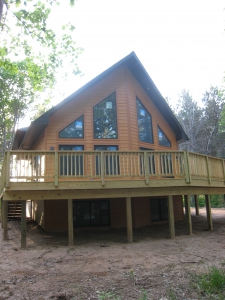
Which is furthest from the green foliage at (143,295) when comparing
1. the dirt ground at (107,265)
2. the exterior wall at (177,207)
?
the exterior wall at (177,207)

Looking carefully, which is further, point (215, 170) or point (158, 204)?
point (158, 204)

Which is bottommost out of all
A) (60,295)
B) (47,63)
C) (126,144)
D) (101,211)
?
(60,295)

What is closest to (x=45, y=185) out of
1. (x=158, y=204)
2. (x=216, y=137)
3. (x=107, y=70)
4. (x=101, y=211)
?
(x=101, y=211)

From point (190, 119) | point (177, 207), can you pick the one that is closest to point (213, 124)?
point (190, 119)

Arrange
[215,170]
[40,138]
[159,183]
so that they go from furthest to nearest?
1. [40,138]
2. [215,170]
3. [159,183]

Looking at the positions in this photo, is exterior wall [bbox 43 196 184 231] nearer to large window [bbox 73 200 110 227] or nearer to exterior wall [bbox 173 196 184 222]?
large window [bbox 73 200 110 227]

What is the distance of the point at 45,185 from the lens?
368 inches

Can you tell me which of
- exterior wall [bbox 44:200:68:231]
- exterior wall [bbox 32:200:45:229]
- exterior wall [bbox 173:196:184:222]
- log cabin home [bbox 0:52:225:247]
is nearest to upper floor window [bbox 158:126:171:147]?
log cabin home [bbox 0:52:225:247]

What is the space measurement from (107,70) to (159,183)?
6106mm

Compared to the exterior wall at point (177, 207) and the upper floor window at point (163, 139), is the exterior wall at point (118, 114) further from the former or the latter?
the exterior wall at point (177, 207)

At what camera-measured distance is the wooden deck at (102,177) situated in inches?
360

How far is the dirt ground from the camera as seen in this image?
5531 millimetres

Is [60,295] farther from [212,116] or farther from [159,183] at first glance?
[212,116]

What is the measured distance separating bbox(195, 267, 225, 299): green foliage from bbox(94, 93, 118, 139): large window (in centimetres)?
843
